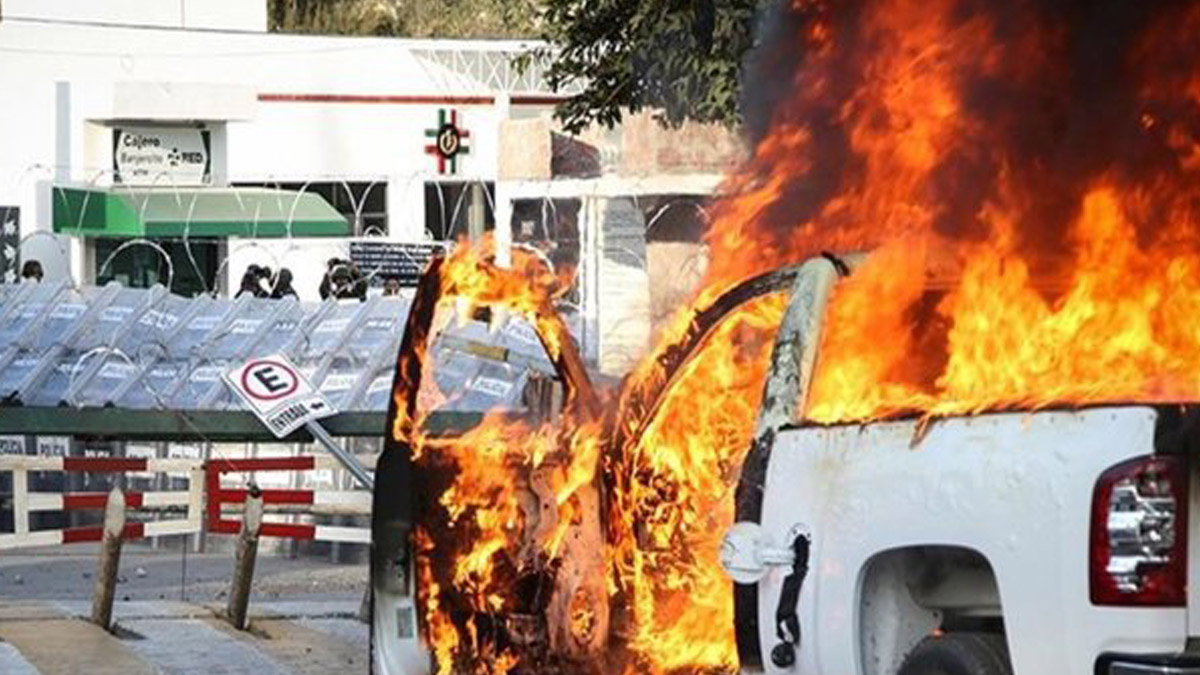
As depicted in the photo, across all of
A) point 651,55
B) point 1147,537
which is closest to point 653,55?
point 651,55

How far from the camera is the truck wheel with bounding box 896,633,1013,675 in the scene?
7.18m

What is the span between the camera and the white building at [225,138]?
41.7 metres

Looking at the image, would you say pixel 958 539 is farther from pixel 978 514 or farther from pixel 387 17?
pixel 387 17

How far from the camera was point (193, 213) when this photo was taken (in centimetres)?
4188

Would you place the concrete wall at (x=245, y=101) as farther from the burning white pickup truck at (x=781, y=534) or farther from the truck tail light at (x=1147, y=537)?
the truck tail light at (x=1147, y=537)

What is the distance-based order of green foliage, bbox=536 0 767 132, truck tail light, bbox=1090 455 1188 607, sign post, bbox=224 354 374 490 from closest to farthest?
truck tail light, bbox=1090 455 1188 607 < sign post, bbox=224 354 374 490 < green foliage, bbox=536 0 767 132

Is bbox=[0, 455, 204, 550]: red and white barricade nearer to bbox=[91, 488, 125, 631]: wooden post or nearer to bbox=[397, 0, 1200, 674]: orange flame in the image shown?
bbox=[91, 488, 125, 631]: wooden post

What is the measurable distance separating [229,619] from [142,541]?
22.9ft

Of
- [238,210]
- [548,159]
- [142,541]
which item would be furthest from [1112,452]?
[238,210]

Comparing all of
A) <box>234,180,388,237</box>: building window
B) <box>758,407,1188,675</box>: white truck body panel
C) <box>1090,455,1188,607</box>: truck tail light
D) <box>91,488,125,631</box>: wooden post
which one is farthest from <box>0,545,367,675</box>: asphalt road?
<box>234,180,388,237</box>: building window

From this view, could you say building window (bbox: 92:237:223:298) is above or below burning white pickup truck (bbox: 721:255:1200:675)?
above

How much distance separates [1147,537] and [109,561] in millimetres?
8442

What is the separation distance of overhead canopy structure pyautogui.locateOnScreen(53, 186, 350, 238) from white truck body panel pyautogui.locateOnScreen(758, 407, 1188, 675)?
33798 mm

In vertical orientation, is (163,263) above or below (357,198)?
below
